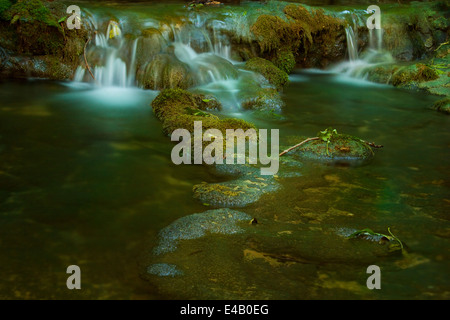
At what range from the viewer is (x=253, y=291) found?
11.8 ft

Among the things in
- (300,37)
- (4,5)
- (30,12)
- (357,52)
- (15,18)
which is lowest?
(357,52)

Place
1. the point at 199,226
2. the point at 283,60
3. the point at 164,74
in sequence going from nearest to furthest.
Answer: the point at 199,226, the point at 164,74, the point at 283,60

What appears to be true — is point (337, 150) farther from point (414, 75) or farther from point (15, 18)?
point (15, 18)

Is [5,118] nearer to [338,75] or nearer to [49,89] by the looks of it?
[49,89]

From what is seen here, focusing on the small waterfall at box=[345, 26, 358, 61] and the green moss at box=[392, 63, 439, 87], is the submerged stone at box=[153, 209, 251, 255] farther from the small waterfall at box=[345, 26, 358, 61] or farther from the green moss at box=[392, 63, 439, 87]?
the small waterfall at box=[345, 26, 358, 61]

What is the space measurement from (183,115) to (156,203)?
2.67 meters

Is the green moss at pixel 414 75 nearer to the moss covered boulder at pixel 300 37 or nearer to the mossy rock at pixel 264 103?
the moss covered boulder at pixel 300 37

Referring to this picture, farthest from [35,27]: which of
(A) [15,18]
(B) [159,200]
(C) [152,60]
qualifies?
(B) [159,200]

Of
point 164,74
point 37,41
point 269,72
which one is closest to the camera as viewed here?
point 164,74

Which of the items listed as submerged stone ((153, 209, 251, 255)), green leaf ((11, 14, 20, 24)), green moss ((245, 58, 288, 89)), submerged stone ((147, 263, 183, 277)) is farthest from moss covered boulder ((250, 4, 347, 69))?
submerged stone ((147, 263, 183, 277))

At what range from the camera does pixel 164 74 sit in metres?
9.52

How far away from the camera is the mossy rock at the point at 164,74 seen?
938 centimetres

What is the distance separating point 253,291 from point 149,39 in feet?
24.8
